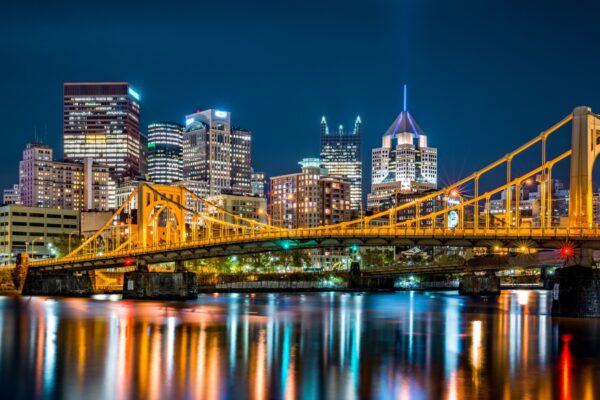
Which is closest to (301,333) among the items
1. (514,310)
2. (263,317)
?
(263,317)

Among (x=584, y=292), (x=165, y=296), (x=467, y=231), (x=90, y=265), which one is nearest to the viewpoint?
(x=584, y=292)

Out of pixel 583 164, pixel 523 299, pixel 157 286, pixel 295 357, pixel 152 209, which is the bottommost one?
pixel 523 299

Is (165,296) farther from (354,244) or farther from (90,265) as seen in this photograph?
(354,244)

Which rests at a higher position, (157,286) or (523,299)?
(157,286)

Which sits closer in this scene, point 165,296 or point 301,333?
point 301,333

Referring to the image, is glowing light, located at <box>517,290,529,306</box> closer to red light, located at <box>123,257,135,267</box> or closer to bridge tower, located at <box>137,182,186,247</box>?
bridge tower, located at <box>137,182,186,247</box>

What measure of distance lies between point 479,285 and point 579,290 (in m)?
81.0

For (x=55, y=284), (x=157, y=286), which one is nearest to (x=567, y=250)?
(x=157, y=286)

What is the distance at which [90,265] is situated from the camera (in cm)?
11662

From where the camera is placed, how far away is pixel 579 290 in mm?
68500

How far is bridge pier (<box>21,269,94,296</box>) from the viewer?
124m

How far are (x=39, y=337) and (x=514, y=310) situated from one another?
50737 mm

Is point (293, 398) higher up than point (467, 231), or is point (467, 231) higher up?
point (467, 231)

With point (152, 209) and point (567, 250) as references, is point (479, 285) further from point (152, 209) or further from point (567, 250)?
point (567, 250)
